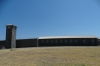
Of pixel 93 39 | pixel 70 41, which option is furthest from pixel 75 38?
pixel 93 39

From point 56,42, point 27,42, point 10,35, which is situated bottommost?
point 56,42

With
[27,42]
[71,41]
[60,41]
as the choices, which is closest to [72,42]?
[71,41]

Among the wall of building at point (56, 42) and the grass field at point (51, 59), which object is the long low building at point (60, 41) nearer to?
the wall of building at point (56, 42)

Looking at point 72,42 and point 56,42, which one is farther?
point 56,42

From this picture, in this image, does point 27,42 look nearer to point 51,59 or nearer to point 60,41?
point 60,41

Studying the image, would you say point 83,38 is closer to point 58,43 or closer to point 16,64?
point 58,43

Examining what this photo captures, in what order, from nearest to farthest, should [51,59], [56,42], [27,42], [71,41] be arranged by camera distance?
[51,59], [27,42], [71,41], [56,42]

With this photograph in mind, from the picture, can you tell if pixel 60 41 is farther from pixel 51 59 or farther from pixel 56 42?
pixel 51 59

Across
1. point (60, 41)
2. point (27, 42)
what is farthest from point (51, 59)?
point (60, 41)

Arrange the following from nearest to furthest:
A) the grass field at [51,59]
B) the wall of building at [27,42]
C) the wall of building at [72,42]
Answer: the grass field at [51,59]
the wall of building at [27,42]
the wall of building at [72,42]

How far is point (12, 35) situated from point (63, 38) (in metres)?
17.3

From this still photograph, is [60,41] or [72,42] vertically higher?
[60,41]

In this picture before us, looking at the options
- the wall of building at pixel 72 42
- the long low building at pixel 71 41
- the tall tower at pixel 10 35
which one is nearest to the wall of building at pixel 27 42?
the long low building at pixel 71 41

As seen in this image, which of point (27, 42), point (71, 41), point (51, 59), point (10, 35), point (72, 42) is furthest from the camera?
point (71, 41)
